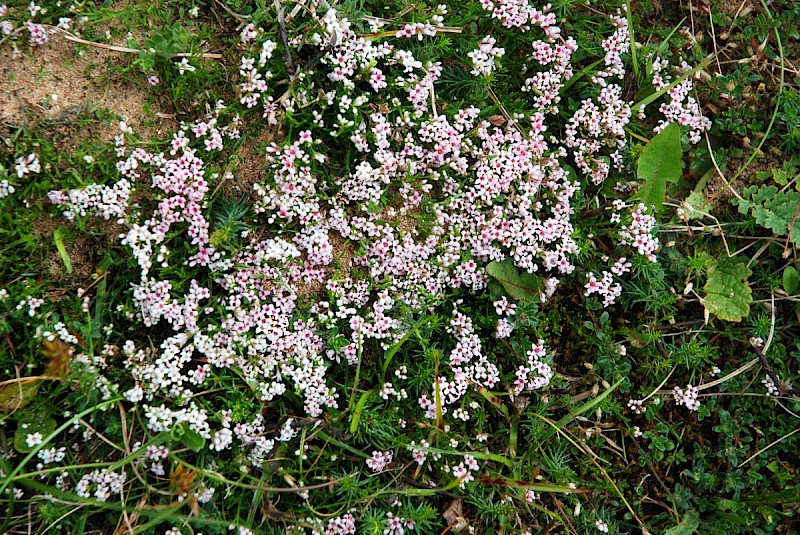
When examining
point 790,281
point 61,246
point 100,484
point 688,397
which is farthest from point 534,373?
point 61,246

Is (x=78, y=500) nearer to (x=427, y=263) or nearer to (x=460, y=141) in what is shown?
(x=427, y=263)

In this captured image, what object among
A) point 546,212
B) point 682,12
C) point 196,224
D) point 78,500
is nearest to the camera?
point 78,500

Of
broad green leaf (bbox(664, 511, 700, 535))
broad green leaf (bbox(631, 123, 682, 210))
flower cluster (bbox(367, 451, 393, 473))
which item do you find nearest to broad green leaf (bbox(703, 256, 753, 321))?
broad green leaf (bbox(631, 123, 682, 210))

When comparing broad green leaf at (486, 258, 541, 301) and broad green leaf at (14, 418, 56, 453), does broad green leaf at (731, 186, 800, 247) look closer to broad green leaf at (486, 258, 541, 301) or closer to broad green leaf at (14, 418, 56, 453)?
broad green leaf at (486, 258, 541, 301)

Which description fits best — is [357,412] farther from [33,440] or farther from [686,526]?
[686,526]

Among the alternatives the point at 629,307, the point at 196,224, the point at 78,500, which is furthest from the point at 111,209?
the point at 629,307

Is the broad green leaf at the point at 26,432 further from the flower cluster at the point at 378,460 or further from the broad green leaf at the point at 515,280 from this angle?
the broad green leaf at the point at 515,280
